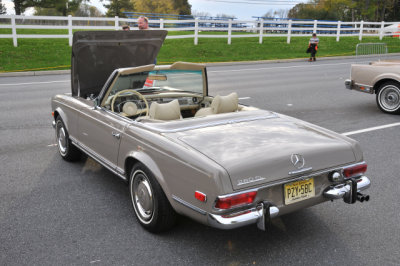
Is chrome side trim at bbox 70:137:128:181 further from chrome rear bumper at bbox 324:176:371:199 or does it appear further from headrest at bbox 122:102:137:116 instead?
chrome rear bumper at bbox 324:176:371:199

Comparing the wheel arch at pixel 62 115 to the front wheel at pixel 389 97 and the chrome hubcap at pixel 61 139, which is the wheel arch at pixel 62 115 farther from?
the front wheel at pixel 389 97

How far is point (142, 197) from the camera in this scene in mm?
3893

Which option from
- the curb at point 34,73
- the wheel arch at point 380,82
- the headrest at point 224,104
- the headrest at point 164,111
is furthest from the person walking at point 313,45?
the headrest at point 164,111

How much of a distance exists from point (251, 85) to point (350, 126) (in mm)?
5904

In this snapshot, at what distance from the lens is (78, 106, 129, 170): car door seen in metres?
4.34

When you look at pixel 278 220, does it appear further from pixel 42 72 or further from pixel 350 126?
pixel 42 72

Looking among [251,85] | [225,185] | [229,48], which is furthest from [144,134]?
[229,48]

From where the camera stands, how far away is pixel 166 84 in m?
5.23

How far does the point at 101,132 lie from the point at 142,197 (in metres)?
1.12

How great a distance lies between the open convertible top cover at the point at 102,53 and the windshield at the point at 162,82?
30.9 inches

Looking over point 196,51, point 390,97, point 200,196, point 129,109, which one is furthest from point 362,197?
point 196,51

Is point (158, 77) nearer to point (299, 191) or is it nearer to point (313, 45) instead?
point (299, 191)

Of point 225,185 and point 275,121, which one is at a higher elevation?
point 275,121

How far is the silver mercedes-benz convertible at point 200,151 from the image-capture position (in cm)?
320
